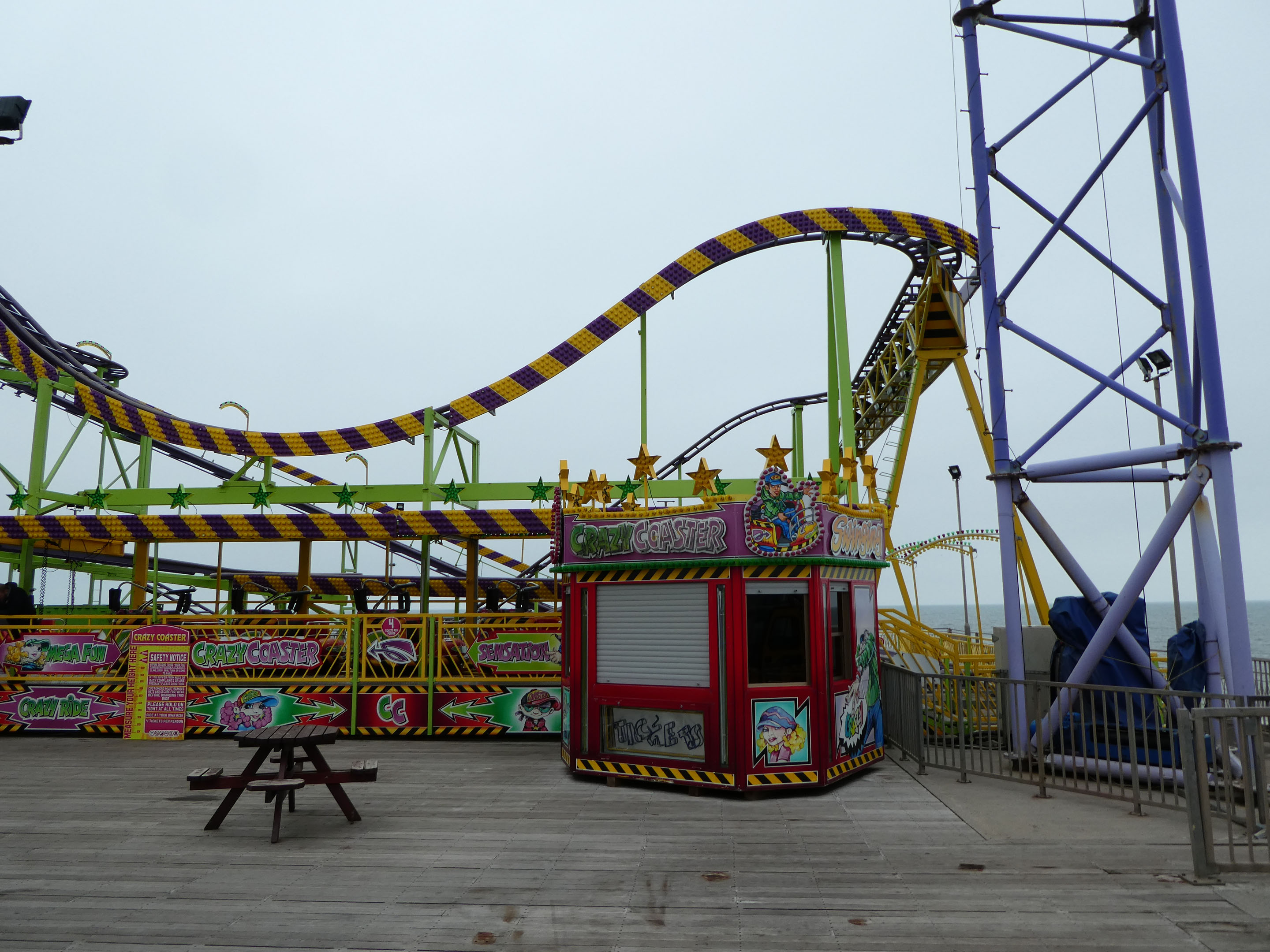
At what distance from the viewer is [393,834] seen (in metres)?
7.16

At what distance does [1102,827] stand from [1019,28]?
8.71m

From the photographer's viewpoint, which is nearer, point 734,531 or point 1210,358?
point 1210,358

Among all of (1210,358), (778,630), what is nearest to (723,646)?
(778,630)

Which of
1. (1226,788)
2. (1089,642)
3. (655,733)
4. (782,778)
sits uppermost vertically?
(1089,642)

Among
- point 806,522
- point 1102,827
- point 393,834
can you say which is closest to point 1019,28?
point 806,522

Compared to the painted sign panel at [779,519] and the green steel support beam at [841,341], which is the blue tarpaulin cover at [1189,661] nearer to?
the painted sign panel at [779,519]

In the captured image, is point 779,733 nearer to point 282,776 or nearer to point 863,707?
point 863,707

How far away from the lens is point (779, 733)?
8.66 m

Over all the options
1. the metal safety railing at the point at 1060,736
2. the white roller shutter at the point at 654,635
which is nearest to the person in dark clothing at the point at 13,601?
the white roller shutter at the point at 654,635

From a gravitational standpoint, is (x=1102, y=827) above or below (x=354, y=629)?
below

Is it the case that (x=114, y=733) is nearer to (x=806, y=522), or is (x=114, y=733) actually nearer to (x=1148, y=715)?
(x=806, y=522)

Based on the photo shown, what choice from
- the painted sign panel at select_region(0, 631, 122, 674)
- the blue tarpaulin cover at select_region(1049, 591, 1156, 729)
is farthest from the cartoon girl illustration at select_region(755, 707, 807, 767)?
the painted sign panel at select_region(0, 631, 122, 674)

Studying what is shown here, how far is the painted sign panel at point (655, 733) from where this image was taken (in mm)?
8898

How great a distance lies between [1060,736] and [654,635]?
4.04 metres
